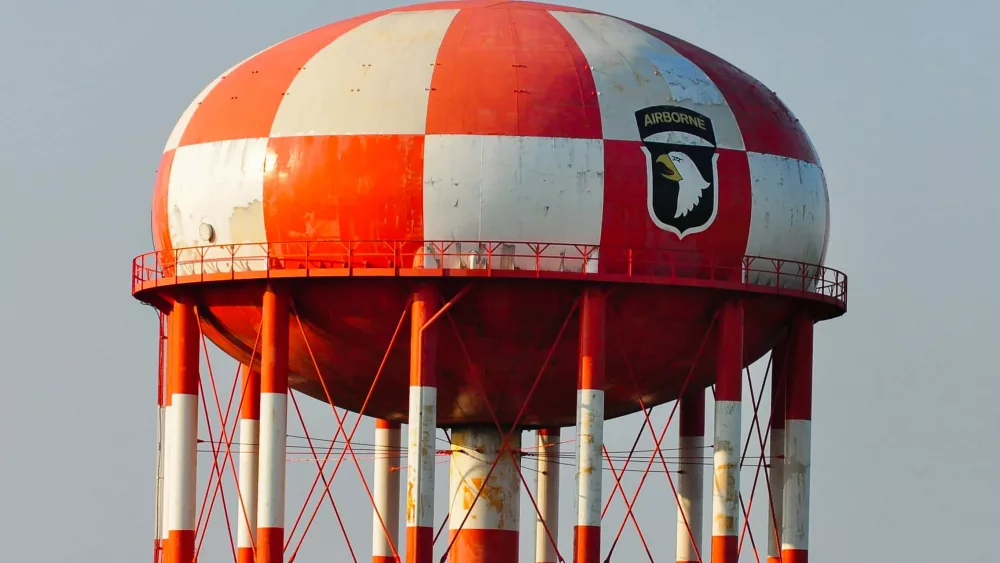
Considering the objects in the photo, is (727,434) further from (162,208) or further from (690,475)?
(162,208)

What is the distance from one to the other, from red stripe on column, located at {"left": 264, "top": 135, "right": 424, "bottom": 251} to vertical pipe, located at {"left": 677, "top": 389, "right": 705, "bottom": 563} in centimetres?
1147

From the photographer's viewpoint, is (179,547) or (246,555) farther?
(246,555)

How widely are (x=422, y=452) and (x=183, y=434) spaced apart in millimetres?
6850

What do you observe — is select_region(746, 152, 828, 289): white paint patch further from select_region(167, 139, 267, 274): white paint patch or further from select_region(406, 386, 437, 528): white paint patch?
select_region(167, 139, 267, 274): white paint patch

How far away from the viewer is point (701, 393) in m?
86.1

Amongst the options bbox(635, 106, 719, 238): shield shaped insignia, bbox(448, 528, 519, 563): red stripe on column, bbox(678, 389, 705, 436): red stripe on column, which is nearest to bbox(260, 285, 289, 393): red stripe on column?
bbox(448, 528, 519, 563): red stripe on column

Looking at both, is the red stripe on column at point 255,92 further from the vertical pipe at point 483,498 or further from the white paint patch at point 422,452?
the vertical pipe at point 483,498

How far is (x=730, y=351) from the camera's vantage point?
7819 cm

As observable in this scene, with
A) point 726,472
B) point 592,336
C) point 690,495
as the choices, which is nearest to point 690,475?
point 690,495

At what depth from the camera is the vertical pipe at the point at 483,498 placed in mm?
83562

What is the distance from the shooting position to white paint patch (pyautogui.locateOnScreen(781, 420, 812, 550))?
81.8 meters

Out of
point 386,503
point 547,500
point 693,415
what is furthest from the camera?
point 547,500

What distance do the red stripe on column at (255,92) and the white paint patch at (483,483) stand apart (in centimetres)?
997

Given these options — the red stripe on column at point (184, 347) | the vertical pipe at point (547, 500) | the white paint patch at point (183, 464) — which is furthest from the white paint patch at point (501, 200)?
the vertical pipe at point (547, 500)
